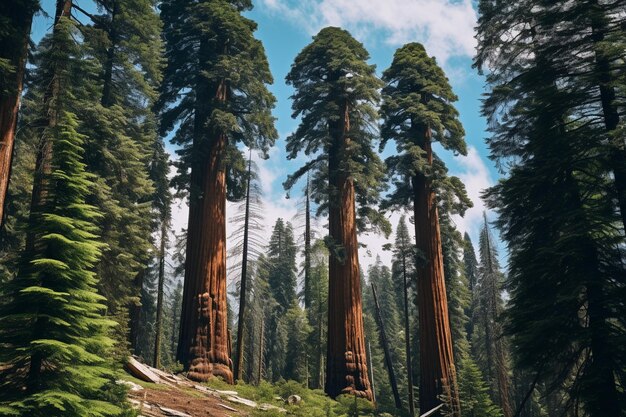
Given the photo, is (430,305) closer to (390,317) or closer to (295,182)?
(295,182)

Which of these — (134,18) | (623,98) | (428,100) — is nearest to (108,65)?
(134,18)

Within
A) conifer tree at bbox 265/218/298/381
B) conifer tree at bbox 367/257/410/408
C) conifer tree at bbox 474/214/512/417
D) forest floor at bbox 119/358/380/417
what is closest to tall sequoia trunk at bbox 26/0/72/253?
forest floor at bbox 119/358/380/417

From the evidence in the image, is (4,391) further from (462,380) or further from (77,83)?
(462,380)

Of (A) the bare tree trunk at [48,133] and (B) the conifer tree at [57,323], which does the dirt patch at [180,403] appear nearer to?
(B) the conifer tree at [57,323]

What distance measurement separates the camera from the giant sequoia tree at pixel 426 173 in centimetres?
1855

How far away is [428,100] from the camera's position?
71.6 ft

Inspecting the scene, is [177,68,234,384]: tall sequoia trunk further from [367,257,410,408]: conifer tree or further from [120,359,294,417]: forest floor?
[367,257,410,408]: conifer tree

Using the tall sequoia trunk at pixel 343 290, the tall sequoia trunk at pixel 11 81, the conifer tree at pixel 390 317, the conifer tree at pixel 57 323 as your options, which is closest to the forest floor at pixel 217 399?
the tall sequoia trunk at pixel 343 290

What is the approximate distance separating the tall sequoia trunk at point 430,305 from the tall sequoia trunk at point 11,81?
14723 millimetres

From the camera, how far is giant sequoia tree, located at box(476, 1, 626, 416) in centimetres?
891

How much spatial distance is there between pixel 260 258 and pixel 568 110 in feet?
54.8

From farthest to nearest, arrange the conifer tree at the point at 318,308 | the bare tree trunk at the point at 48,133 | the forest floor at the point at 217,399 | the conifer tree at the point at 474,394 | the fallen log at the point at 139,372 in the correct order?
the conifer tree at the point at 318,308 → the conifer tree at the point at 474,394 → the fallen log at the point at 139,372 → the forest floor at the point at 217,399 → the bare tree trunk at the point at 48,133

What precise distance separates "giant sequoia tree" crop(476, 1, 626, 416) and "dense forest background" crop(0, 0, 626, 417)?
0.05 meters

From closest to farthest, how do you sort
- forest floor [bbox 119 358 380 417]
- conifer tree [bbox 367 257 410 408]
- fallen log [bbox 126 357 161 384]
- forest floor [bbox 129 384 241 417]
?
forest floor [bbox 129 384 241 417] < forest floor [bbox 119 358 380 417] < fallen log [bbox 126 357 161 384] < conifer tree [bbox 367 257 410 408]
